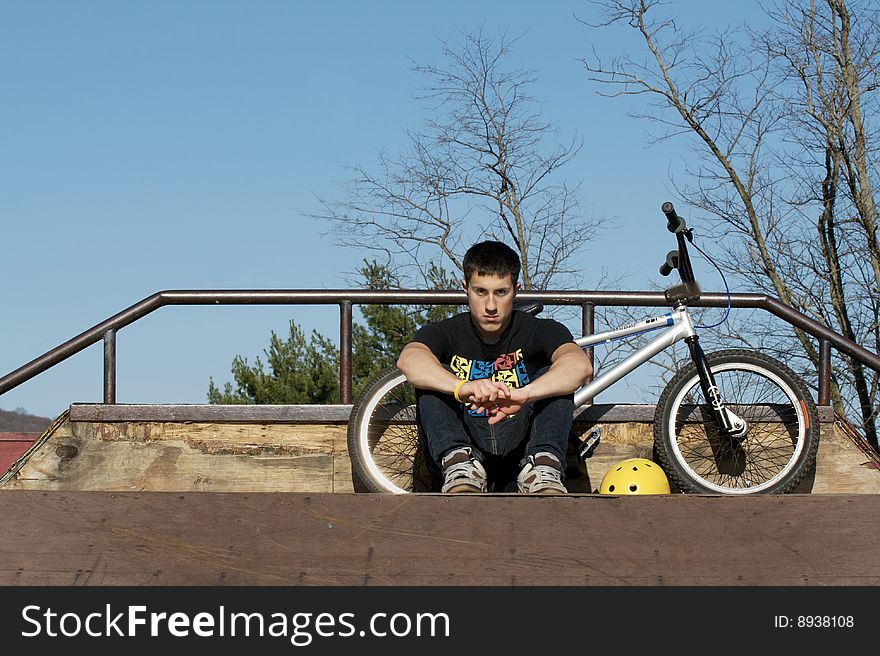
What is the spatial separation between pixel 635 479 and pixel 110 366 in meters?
2.68

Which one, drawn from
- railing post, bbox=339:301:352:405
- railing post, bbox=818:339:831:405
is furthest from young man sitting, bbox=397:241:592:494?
railing post, bbox=818:339:831:405

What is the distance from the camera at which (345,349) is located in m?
5.51

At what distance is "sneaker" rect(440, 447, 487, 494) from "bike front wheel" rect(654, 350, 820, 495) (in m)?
1.45

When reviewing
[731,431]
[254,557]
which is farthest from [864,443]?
[254,557]

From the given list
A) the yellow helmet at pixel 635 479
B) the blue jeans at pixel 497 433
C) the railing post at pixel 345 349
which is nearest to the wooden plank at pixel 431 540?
the blue jeans at pixel 497 433

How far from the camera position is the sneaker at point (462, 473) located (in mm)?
3072

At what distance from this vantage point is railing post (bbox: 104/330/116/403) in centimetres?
520

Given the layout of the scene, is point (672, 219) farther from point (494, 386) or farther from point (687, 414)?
point (494, 386)

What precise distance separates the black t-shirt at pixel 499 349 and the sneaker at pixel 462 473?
0.49 m

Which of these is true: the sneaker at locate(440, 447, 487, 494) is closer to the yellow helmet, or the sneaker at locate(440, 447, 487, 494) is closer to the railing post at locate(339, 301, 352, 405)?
the yellow helmet

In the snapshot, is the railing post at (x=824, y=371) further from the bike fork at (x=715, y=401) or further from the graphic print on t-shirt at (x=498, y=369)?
the graphic print on t-shirt at (x=498, y=369)

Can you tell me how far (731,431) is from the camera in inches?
177

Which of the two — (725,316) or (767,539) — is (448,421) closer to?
(767,539)

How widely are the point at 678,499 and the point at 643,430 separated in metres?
2.29
